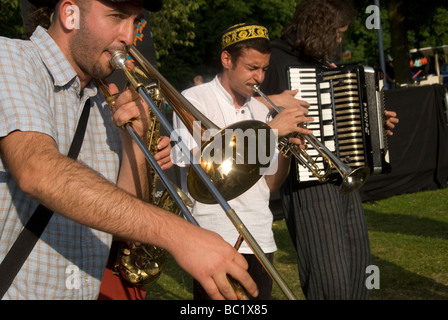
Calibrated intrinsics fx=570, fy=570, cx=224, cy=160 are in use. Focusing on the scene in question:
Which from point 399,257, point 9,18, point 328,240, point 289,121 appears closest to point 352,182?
point 328,240

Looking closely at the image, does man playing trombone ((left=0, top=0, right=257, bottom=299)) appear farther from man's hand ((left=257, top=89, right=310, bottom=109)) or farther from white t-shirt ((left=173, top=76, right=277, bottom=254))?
man's hand ((left=257, top=89, right=310, bottom=109))

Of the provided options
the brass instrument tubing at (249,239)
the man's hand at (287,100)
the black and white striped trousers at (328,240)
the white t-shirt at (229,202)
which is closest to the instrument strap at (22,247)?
the brass instrument tubing at (249,239)

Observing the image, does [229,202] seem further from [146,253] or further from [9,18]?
[9,18]

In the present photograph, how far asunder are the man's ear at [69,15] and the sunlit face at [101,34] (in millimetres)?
23

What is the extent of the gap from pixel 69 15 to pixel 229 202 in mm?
1483

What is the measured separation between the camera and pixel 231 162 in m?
2.49

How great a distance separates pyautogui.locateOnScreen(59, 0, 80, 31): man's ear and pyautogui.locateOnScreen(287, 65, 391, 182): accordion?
1.94 meters

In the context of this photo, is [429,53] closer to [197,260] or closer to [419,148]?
[419,148]

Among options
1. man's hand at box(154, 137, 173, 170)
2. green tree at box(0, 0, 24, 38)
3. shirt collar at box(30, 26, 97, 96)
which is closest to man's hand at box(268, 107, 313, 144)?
man's hand at box(154, 137, 173, 170)

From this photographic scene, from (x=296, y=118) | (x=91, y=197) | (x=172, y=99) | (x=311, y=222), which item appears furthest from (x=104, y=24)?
(x=311, y=222)

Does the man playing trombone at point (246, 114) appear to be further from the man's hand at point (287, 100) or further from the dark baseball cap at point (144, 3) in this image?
the dark baseball cap at point (144, 3)

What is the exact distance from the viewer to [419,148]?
33.5 feet

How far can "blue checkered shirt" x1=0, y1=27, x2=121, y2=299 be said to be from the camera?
5.88 feet

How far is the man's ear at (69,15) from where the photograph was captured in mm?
2049
